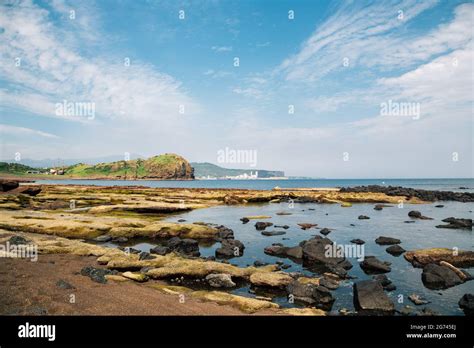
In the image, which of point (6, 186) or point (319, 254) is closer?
point (319, 254)

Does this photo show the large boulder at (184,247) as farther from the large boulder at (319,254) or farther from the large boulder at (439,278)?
the large boulder at (439,278)

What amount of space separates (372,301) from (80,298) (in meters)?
16.9

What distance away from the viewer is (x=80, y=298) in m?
16.3

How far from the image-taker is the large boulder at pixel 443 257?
27.6 metres

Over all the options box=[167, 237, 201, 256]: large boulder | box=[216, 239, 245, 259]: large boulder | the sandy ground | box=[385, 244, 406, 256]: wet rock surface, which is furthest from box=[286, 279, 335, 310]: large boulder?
box=[385, 244, 406, 256]: wet rock surface

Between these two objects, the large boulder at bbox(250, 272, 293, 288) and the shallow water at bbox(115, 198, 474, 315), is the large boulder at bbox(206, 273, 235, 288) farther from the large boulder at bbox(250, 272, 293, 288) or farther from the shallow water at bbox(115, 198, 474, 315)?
the large boulder at bbox(250, 272, 293, 288)

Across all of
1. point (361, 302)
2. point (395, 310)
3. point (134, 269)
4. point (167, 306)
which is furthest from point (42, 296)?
point (395, 310)

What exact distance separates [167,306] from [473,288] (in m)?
21.9

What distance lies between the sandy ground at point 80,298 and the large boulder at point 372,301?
6099 millimetres

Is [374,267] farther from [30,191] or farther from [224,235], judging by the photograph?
[30,191]

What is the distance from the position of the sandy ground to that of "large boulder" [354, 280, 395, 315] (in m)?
6.10

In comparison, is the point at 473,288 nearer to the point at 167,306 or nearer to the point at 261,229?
the point at 167,306

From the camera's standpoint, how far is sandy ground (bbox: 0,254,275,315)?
14.7 metres

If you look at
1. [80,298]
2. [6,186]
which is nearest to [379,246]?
[80,298]
